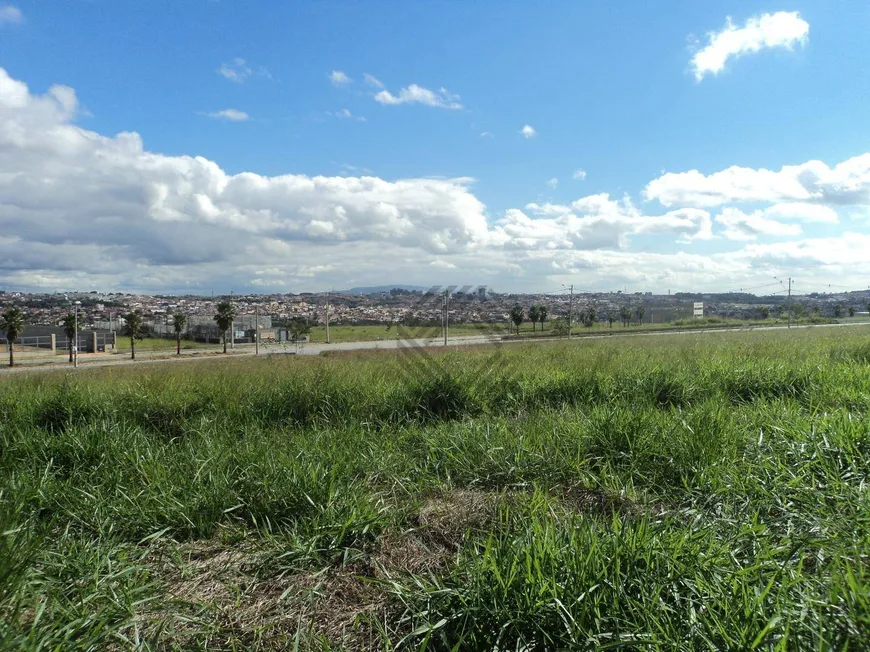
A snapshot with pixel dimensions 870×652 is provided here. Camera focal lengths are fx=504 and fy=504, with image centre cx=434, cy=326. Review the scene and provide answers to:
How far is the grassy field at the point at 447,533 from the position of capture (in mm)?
2105

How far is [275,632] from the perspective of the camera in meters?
2.37

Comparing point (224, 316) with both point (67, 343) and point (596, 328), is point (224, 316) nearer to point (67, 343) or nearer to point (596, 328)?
point (67, 343)

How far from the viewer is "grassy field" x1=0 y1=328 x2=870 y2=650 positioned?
2.11 m

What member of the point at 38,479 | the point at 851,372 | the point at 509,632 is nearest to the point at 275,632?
the point at 509,632

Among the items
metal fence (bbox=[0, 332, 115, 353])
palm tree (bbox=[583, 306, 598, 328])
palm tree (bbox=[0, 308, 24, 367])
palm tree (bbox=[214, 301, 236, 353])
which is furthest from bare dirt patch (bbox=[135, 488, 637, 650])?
palm tree (bbox=[583, 306, 598, 328])

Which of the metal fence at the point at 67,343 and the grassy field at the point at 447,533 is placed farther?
the metal fence at the point at 67,343

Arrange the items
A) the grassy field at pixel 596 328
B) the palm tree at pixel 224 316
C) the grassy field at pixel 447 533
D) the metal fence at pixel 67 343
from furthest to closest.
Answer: the grassy field at pixel 596 328 → the palm tree at pixel 224 316 → the metal fence at pixel 67 343 → the grassy field at pixel 447 533

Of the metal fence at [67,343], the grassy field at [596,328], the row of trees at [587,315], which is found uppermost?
the row of trees at [587,315]

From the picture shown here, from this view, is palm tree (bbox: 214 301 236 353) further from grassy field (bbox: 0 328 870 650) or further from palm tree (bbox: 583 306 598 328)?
grassy field (bbox: 0 328 870 650)

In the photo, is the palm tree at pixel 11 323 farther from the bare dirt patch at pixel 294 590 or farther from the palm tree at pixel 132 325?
the bare dirt patch at pixel 294 590

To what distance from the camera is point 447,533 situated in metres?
3.23

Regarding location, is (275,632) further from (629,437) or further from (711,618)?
(629,437)

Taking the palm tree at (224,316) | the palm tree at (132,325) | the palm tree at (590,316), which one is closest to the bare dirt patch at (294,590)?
the palm tree at (132,325)

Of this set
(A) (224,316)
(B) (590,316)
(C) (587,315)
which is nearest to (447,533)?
(A) (224,316)
